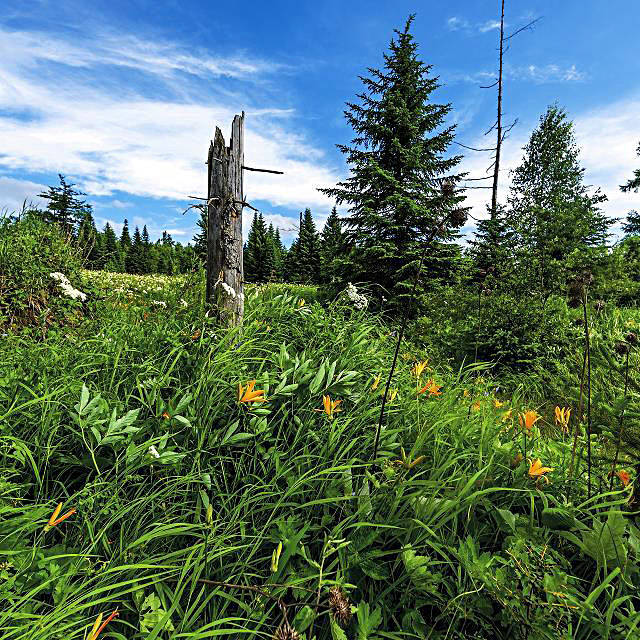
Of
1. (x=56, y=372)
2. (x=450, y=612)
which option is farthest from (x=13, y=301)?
(x=450, y=612)

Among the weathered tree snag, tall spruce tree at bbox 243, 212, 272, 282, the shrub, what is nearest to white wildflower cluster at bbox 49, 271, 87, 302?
the shrub

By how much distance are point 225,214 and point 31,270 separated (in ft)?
8.39

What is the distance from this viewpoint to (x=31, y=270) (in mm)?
3920

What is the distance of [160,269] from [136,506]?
48.3m

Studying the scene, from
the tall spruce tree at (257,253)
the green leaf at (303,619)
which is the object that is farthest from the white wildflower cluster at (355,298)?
the tall spruce tree at (257,253)

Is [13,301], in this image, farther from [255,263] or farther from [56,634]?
[255,263]

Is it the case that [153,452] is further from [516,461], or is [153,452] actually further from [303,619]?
[516,461]

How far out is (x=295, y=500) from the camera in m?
1.57

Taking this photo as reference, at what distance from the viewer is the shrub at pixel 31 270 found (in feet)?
12.2

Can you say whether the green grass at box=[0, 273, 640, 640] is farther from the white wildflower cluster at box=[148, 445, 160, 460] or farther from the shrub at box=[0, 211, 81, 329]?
the shrub at box=[0, 211, 81, 329]

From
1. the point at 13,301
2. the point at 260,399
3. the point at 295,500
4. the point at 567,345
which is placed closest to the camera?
the point at 295,500

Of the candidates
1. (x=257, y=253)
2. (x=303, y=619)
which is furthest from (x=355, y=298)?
(x=257, y=253)

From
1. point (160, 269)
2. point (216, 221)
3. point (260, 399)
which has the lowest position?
point (260, 399)

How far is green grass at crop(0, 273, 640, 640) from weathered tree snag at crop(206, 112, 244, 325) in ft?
2.27
